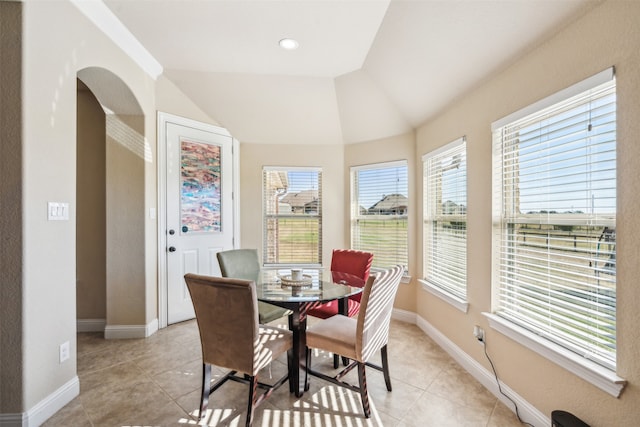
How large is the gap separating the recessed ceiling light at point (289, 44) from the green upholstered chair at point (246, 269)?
6.41 feet

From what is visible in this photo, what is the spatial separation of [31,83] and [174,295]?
2.32 meters

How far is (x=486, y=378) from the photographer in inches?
85.9

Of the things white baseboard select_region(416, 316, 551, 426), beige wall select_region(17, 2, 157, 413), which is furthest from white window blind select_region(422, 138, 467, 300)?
beige wall select_region(17, 2, 157, 413)

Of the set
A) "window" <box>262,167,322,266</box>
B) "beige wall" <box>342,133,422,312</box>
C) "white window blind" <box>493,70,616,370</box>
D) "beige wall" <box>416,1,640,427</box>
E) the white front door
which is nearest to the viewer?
"beige wall" <box>416,1,640,427</box>

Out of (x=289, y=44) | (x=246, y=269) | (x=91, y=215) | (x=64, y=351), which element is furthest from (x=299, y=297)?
(x=91, y=215)

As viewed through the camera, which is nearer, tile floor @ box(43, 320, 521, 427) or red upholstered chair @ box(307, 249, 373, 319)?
tile floor @ box(43, 320, 521, 427)

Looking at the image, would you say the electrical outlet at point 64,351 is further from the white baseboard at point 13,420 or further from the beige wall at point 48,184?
the white baseboard at point 13,420

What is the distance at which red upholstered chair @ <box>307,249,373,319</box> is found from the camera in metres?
2.61

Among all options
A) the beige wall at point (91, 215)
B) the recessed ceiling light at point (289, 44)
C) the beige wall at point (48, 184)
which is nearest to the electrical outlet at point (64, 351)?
the beige wall at point (48, 184)

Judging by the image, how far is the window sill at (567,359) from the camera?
1338mm

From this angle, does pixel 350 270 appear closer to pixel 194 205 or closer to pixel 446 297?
pixel 446 297

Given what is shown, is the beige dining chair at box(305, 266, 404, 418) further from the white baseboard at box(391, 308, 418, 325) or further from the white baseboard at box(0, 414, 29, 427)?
the white baseboard at box(0, 414, 29, 427)

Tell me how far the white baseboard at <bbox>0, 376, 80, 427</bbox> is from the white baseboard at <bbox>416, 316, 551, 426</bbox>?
2.92 m

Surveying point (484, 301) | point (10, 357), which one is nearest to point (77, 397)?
point (10, 357)
